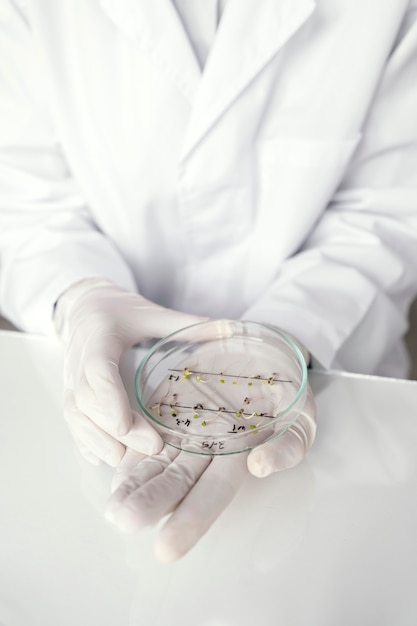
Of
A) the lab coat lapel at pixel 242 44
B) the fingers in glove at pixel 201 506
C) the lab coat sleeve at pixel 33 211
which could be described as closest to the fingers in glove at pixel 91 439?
the fingers in glove at pixel 201 506

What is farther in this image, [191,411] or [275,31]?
[275,31]

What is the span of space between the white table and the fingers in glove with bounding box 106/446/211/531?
5cm

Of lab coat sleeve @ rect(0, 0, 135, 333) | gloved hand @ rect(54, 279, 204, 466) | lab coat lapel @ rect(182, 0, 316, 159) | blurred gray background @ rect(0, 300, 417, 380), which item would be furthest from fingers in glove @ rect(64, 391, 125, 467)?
blurred gray background @ rect(0, 300, 417, 380)

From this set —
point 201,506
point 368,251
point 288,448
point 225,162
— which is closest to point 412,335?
point 368,251

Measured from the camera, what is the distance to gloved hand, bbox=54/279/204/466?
0.70 m

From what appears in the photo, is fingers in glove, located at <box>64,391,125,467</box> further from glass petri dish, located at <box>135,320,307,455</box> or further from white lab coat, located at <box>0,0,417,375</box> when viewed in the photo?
white lab coat, located at <box>0,0,417,375</box>

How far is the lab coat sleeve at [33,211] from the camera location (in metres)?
1.03

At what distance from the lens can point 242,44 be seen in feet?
2.98

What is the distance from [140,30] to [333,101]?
0.31 m

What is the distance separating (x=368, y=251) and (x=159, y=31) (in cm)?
48

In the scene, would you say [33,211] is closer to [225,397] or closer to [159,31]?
[159,31]

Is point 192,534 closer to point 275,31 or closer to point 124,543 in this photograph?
point 124,543

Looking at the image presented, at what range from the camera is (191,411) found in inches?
28.0

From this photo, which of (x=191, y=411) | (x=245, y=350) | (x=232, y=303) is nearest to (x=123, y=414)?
(x=191, y=411)
